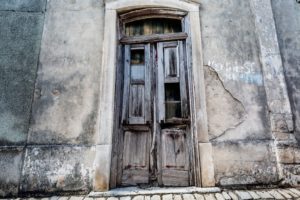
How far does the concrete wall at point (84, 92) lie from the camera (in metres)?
3.05

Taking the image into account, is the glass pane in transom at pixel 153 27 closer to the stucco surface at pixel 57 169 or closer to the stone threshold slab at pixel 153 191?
the stucco surface at pixel 57 169

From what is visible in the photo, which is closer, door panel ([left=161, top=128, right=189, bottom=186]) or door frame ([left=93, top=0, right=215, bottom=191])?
door frame ([left=93, top=0, right=215, bottom=191])

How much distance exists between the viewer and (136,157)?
333cm

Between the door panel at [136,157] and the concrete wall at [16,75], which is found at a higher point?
the concrete wall at [16,75]

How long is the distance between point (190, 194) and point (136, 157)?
937 millimetres

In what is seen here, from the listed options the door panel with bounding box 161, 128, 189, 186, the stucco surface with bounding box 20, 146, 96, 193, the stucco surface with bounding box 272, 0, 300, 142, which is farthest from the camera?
the stucco surface with bounding box 272, 0, 300, 142

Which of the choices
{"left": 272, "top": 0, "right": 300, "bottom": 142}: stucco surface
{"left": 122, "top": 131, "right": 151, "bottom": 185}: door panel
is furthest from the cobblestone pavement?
{"left": 272, "top": 0, "right": 300, "bottom": 142}: stucco surface

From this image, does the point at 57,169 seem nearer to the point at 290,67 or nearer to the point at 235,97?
the point at 235,97

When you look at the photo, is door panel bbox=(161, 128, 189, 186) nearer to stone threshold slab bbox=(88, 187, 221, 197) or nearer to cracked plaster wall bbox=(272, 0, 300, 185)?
stone threshold slab bbox=(88, 187, 221, 197)

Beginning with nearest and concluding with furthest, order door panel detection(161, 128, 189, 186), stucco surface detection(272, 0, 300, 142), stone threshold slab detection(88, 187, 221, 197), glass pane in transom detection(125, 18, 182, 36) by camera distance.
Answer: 1. stone threshold slab detection(88, 187, 221, 197)
2. door panel detection(161, 128, 189, 186)
3. stucco surface detection(272, 0, 300, 142)
4. glass pane in transom detection(125, 18, 182, 36)

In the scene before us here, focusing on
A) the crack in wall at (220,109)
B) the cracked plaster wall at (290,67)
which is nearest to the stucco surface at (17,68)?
the crack in wall at (220,109)

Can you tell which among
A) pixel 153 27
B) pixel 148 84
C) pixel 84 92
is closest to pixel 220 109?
pixel 148 84

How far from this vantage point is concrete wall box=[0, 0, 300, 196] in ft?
10.0

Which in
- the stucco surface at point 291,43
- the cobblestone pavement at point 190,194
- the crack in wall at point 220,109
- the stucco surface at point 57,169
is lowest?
the cobblestone pavement at point 190,194
